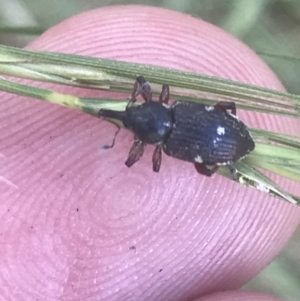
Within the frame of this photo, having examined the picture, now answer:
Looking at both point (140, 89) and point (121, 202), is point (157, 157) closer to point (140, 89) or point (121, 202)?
point (121, 202)

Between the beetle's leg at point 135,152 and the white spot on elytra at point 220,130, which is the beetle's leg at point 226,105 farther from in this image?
the beetle's leg at point 135,152

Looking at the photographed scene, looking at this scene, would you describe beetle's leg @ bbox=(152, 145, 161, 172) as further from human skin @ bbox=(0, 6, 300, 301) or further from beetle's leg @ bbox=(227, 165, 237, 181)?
beetle's leg @ bbox=(227, 165, 237, 181)

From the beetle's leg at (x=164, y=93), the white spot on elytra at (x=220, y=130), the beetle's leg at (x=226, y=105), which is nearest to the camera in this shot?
the beetle's leg at (x=164, y=93)

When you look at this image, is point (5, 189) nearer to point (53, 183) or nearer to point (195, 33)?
point (53, 183)

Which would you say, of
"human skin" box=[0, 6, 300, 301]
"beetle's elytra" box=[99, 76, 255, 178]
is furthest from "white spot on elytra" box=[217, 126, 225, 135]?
"human skin" box=[0, 6, 300, 301]

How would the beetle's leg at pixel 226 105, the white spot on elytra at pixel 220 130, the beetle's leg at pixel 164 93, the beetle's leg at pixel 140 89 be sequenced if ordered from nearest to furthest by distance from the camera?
the beetle's leg at pixel 140 89, the beetle's leg at pixel 164 93, the beetle's leg at pixel 226 105, the white spot on elytra at pixel 220 130

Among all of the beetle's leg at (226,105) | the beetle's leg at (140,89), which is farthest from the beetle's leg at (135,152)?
the beetle's leg at (226,105)

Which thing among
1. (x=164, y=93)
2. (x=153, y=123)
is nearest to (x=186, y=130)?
(x=153, y=123)
